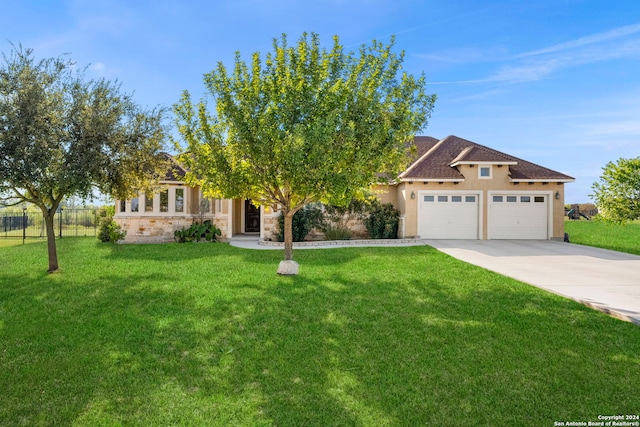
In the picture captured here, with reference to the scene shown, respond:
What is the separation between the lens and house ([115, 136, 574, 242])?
18.6m

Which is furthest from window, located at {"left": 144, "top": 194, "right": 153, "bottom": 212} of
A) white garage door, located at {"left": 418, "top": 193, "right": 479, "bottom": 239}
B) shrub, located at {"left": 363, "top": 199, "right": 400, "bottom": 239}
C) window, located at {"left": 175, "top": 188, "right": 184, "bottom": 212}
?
white garage door, located at {"left": 418, "top": 193, "right": 479, "bottom": 239}

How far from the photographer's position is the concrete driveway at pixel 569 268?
7336 mm

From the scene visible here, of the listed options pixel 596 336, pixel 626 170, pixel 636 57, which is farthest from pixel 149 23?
pixel 636 57

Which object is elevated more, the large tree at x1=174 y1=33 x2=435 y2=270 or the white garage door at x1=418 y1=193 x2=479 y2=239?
the large tree at x1=174 y1=33 x2=435 y2=270

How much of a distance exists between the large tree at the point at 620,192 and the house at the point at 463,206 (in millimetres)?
8619

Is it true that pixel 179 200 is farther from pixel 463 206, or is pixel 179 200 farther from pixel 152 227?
pixel 463 206

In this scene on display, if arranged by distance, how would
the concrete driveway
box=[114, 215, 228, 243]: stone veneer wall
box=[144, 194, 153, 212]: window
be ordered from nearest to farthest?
the concrete driveway → box=[114, 215, 228, 243]: stone veneer wall → box=[144, 194, 153, 212]: window

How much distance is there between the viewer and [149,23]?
1123 centimetres

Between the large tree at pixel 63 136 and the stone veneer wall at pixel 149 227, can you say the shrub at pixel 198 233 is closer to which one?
the stone veneer wall at pixel 149 227

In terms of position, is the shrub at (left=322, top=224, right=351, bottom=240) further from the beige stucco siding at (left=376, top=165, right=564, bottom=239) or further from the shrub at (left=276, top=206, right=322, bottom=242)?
the beige stucco siding at (left=376, top=165, right=564, bottom=239)

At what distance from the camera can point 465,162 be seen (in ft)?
60.4

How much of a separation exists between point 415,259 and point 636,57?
967 cm

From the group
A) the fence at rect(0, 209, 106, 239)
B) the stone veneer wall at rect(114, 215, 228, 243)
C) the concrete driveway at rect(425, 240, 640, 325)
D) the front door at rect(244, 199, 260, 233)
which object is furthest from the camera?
the fence at rect(0, 209, 106, 239)

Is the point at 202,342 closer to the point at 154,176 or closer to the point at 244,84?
the point at 244,84
